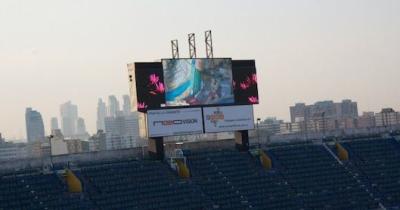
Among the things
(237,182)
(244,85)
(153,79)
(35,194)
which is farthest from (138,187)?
(244,85)

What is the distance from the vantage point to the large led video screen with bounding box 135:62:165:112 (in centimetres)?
5581

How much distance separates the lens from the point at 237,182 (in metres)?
60.2

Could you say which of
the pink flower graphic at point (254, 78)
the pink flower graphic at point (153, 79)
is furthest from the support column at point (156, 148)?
the pink flower graphic at point (254, 78)

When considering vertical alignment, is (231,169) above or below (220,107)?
below

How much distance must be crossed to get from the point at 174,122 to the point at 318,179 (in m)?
13.9

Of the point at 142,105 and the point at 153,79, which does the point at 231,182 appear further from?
the point at 153,79

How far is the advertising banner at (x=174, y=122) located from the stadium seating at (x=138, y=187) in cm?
283

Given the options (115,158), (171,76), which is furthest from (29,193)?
(171,76)

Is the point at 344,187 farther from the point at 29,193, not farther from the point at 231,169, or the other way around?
the point at 29,193

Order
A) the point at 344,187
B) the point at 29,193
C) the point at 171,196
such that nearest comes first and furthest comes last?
the point at 29,193, the point at 171,196, the point at 344,187

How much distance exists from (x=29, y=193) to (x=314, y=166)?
25.6 m

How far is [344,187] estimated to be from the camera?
64.0 metres

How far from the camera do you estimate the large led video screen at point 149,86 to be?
55.8 metres

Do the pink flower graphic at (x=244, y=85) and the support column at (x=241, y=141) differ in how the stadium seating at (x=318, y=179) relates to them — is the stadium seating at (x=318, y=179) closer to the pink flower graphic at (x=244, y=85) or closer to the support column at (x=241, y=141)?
the support column at (x=241, y=141)
